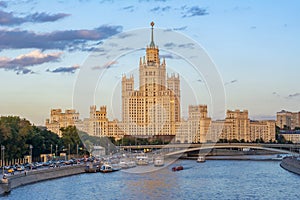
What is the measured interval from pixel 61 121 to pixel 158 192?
102 metres

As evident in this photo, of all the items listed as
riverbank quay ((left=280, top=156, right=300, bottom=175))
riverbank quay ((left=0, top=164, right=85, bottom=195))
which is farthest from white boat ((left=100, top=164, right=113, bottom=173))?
riverbank quay ((left=280, top=156, right=300, bottom=175))

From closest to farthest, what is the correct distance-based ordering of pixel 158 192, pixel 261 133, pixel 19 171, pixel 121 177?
pixel 158 192 → pixel 19 171 → pixel 121 177 → pixel 261 133

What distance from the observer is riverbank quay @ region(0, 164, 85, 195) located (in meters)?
42.0

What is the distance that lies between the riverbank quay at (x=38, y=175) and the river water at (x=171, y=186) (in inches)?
20.6

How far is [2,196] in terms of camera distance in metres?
38.7

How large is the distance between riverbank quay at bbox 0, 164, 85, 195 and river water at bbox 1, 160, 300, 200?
20.6 inches

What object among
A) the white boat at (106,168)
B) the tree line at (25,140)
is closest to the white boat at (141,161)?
the tree line at (25,140)

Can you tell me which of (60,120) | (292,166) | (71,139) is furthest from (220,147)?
(60,120)

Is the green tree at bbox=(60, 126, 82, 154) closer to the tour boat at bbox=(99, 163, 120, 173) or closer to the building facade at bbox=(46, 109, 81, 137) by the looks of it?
the tour boat at bbox=(99, 163, 120, 173)

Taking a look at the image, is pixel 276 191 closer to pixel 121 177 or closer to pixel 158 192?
pixel 158 192

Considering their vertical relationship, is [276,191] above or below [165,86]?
below

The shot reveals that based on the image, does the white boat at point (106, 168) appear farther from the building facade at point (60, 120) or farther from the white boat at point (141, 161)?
the building facade at point (60, 120)

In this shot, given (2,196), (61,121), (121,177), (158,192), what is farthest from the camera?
(61,121)

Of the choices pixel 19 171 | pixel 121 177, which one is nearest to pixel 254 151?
pixel 121 177
